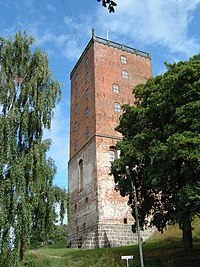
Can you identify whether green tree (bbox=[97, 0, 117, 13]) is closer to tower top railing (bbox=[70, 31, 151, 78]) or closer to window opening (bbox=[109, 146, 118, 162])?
window opening (bbox=[109, 146, 118, 162])

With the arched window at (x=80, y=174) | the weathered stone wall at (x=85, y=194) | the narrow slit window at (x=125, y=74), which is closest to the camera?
the weathered stone wall at (x=85, y=194)

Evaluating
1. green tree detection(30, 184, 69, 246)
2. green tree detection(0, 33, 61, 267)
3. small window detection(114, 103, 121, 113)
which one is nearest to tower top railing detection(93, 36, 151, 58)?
small window detection(114, 103, 121, 113)

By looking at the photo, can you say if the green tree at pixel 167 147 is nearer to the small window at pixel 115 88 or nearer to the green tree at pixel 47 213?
the green tree at pixel 47 213

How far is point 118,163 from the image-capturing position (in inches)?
820

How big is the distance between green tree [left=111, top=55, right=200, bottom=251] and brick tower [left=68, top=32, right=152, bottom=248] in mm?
A: 10405

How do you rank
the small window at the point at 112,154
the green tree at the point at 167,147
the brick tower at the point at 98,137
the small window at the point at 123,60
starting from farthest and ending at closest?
1. the small window at the point at 123,60
2. the small window at the point at 112,154
3. the brick tower at the point at 98,137
4. the green tree at the point at 167,147

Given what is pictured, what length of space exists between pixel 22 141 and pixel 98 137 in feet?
65.6

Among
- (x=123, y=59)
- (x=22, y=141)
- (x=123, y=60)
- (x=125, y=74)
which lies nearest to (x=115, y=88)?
(x=125, y=74)

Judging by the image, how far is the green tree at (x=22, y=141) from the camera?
1272 cm

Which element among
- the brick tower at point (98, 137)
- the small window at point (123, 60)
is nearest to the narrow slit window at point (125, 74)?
the brick tower at point (98, 137)

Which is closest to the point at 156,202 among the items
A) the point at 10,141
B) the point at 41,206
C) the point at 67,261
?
the point at 67,261

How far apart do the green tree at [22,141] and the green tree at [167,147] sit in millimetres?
5752

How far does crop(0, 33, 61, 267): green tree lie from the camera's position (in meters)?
12.7

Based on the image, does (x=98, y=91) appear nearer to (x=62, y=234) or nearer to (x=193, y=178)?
(x=193, y=178)
